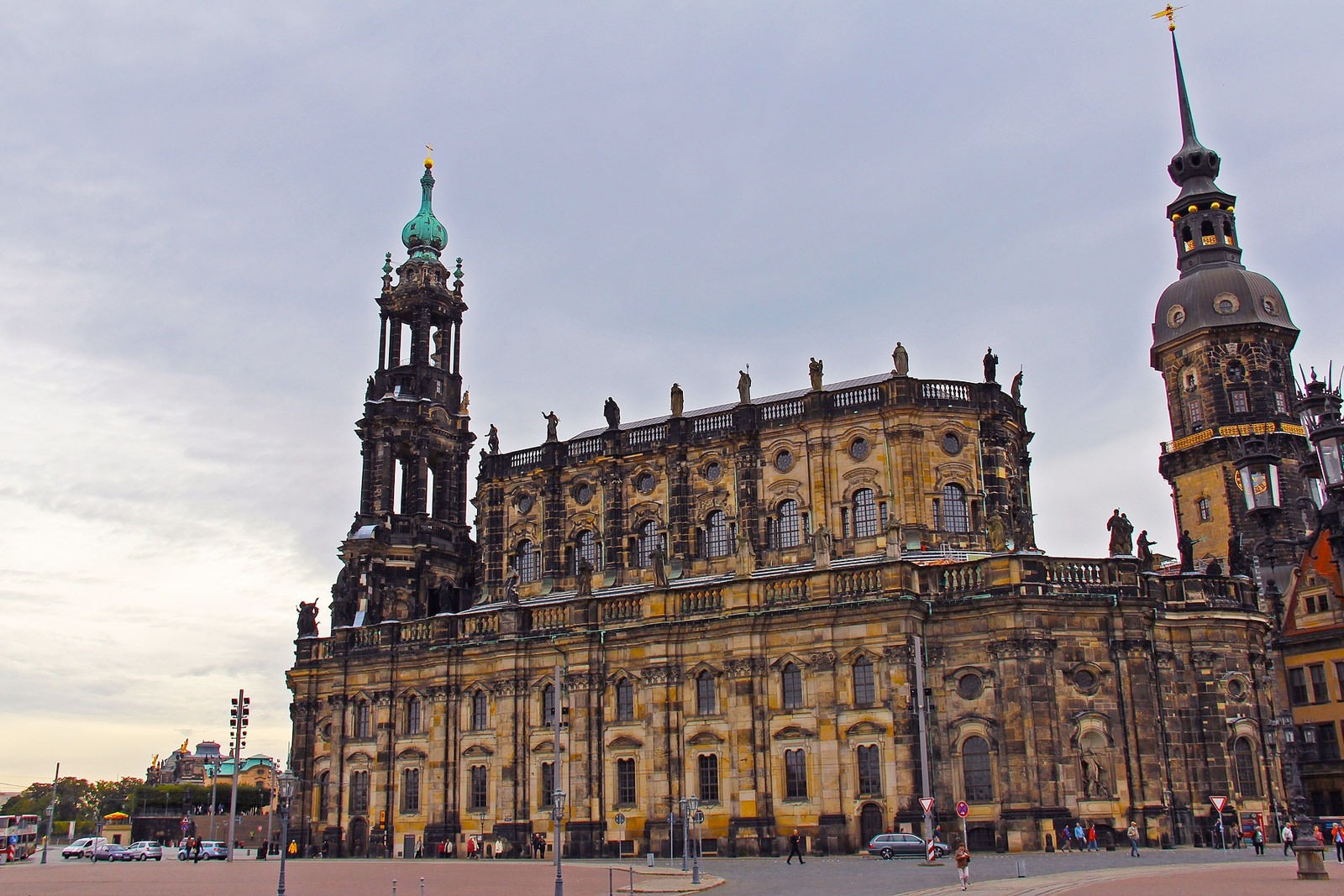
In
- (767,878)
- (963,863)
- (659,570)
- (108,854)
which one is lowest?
(108,854)

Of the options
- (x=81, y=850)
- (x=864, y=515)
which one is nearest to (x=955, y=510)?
(x=864, y=515)

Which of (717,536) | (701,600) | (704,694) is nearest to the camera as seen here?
(704,694)

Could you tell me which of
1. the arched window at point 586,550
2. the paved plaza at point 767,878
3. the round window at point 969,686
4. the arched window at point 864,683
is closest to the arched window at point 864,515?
the arched window at point 864,683

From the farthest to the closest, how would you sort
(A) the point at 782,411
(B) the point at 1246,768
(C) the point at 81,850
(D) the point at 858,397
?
(C) the point at 81,850
(A) the point at 782,411
(D) the point at 858,397
(B) the point at 1246,768

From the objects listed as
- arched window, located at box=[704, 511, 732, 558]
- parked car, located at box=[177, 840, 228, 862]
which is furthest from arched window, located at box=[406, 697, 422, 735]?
arched window, located at box=[704, 511, 732, 558]

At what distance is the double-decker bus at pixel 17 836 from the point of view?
70062 millimetres

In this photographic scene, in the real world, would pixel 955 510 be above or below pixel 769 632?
above

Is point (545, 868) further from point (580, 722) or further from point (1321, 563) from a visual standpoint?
point (1321, 563)

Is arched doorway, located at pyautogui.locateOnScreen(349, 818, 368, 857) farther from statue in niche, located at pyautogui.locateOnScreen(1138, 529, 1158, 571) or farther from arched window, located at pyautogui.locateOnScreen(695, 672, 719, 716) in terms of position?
statue in niche, located at pyautogui.locateOnScreen(1138, 529, 1158, 571)

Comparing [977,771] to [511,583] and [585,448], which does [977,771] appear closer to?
[511,583]

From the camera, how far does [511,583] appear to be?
63500mm

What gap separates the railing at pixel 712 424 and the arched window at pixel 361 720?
74.4ft

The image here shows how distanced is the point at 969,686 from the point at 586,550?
76.9ft

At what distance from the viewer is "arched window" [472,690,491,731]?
6009cm
